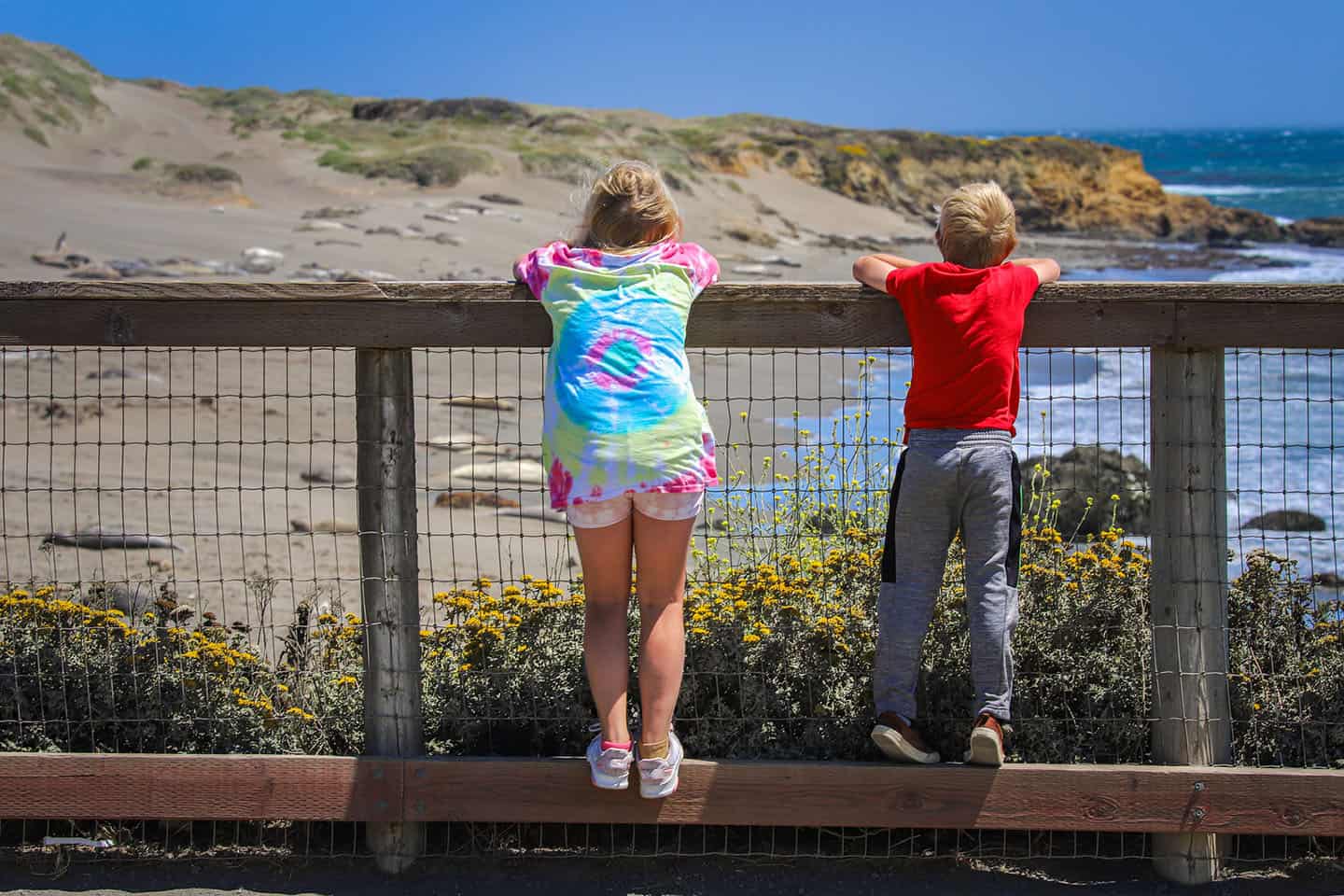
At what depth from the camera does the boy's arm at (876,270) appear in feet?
12.1

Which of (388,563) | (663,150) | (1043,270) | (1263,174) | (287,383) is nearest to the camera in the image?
(1043,270)

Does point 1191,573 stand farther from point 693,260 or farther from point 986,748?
point 693,260

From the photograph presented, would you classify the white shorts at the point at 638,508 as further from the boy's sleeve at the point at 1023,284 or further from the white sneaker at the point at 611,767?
the boy's sleeve at the point at 1023,284

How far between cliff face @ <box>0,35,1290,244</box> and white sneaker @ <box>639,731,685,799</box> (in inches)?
1175

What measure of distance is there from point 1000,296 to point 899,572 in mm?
802

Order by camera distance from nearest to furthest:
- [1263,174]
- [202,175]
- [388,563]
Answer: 1. [388,563]
2. [202,175]
3. [1263,174]

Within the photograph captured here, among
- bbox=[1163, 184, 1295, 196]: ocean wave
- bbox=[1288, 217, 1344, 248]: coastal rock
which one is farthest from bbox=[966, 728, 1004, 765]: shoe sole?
bbox=[1163, 184, 1295, 196]: ocean wave

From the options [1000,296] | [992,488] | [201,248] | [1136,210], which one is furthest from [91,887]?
[1136,210]

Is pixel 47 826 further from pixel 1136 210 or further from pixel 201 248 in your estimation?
pixel 1136 210

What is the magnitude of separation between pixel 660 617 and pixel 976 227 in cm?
135

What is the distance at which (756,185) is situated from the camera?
42750 mm

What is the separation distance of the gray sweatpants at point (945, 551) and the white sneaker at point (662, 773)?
1.94ft

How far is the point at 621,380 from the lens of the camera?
134 inches

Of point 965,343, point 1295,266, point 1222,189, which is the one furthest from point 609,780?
point 1222,189
